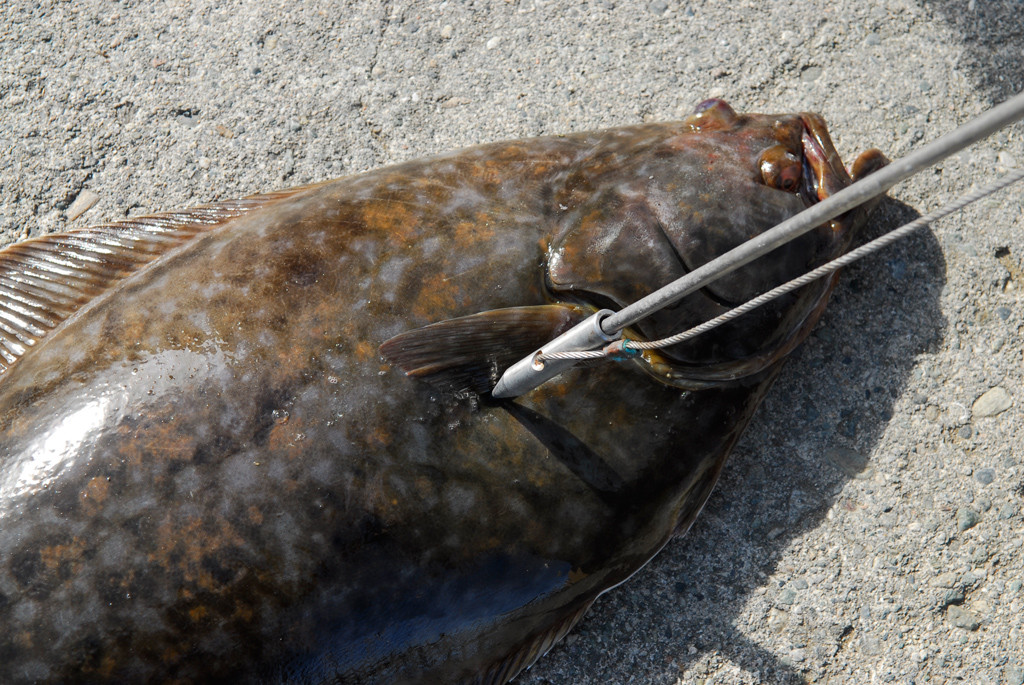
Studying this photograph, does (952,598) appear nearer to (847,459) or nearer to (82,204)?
(847,459)

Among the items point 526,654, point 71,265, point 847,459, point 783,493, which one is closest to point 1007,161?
point 847,459

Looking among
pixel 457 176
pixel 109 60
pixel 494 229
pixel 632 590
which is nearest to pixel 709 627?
pixel 632 590

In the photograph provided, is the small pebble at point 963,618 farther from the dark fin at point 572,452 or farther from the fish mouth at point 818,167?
the fish mouth at point 818,167

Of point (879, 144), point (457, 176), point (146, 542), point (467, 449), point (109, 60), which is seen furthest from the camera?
point (109, 60)

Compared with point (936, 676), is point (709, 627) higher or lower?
higher

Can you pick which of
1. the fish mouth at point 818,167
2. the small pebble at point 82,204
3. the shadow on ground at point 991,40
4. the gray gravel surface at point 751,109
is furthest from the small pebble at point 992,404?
the small pebble at point 82,204

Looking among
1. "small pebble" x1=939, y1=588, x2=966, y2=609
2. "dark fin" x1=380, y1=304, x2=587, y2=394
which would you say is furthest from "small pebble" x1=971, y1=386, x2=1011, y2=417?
"dark fin" x1=380, y1=304, x2=587, y2=394

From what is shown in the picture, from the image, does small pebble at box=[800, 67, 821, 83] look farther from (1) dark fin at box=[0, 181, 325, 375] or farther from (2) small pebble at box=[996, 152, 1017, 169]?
(1) dark fin at box=[0, 181, 325, 375]

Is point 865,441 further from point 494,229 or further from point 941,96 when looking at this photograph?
point 494,229
